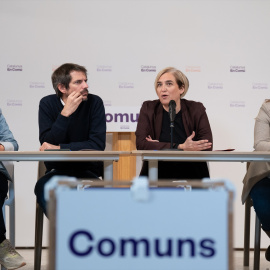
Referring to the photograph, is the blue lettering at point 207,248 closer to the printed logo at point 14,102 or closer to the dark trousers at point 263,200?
the dark trousers at point 263,200

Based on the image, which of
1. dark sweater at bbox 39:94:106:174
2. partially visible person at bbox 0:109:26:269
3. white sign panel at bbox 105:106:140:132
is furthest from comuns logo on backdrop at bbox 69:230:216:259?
white sign panel at bbox 105:106:140:132

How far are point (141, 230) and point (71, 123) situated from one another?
2.00 metres

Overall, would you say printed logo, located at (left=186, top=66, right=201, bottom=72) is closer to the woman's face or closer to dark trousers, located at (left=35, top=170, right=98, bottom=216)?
the woman's face

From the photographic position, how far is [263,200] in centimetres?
270

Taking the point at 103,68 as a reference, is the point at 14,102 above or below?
below

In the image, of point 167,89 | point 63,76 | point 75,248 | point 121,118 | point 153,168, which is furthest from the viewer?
point 121,118

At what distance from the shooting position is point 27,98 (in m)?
4.18

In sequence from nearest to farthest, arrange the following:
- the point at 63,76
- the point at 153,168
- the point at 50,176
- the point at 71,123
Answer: the point at 153,168
the point at 50,176
the point at 71,123
the point at 63,76

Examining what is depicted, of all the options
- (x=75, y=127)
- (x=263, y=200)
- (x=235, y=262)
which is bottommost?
(x=235, y=262)

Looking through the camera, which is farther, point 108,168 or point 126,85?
point 126,85

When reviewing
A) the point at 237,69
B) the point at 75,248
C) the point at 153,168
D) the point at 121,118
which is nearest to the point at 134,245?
the point at 75,248

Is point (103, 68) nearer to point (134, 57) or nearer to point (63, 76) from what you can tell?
point (134, 57)

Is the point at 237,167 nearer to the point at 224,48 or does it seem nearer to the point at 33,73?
the point at 224,48

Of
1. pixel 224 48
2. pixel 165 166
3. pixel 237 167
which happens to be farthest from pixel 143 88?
pixel 165 166
